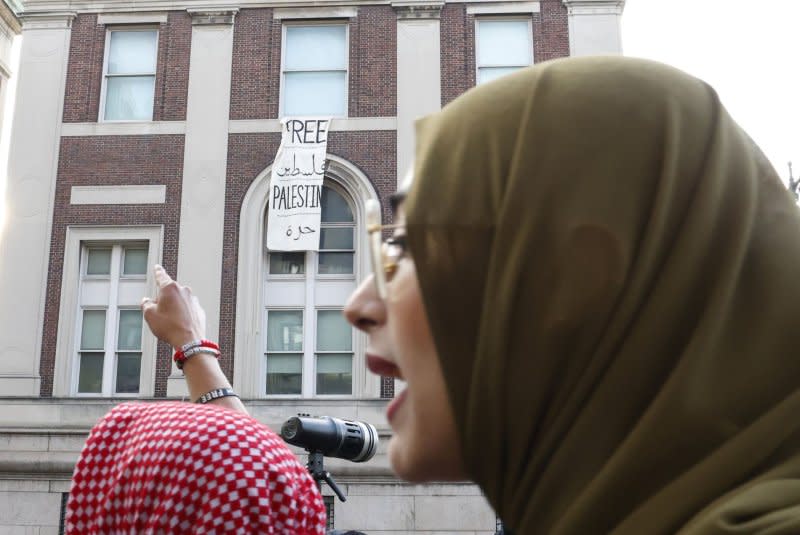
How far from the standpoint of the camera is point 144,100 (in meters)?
15.2

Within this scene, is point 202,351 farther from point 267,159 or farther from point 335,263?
point 267,159

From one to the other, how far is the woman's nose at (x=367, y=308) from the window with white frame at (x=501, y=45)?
14405 mm

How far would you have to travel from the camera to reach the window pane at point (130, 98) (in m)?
15.1

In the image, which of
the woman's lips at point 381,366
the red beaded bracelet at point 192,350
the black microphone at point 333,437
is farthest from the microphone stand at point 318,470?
the woman's lips at point 381,366

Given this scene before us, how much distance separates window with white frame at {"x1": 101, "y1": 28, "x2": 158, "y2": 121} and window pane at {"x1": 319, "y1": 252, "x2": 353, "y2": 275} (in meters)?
4.08

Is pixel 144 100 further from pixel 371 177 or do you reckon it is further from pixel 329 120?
pixel 371 177

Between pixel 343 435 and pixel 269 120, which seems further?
pixel 269 120

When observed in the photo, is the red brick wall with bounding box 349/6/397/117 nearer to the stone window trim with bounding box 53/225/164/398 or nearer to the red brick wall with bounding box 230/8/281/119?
the red brick wall with bounding box 230/8/281/119

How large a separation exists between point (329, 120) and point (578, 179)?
14.2 metres

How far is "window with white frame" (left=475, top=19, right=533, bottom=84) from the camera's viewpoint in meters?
15.1

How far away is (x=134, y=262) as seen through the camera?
14.6 meters

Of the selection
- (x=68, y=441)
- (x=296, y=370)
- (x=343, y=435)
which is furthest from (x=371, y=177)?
(x=343, y=435)

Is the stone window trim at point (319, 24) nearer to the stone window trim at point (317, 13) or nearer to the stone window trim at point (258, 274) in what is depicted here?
the stone window trim at point (317, 13)

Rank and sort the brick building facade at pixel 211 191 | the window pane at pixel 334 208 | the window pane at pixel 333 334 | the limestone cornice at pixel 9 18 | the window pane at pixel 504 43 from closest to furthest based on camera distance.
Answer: the brick building facade at pixel 211 191 < the window pane at pixel 333 334 < the window pane at pixel 334 208 < the window pane at pixel 504 43 < the limestone cornice at pixel 9 18
